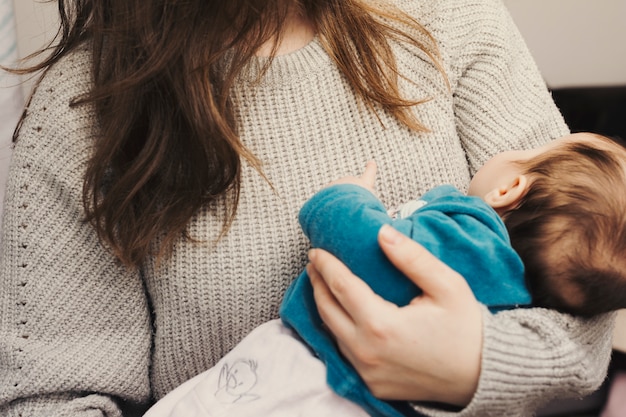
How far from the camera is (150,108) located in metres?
0.80

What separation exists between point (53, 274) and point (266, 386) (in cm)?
34

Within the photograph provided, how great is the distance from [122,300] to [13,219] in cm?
Result: 19

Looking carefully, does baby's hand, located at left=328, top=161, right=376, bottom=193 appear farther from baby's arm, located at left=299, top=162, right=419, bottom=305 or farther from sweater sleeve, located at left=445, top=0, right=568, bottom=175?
sweater sleeve, located at left=445, top=0, right=568, bottom=175

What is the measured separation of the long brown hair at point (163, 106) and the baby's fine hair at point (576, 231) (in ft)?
0.84

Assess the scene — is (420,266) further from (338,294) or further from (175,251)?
(175,251)

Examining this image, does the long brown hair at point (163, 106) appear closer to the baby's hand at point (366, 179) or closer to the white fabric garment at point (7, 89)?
the baby's hand at point (366, 179)

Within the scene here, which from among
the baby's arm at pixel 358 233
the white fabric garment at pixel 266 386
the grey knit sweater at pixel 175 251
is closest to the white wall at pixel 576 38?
the grey knit sweater at pixel 175 251

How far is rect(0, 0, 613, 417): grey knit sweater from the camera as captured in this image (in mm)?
820

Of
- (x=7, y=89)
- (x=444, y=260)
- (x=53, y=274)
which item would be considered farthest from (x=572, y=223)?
→ (x=7, y=89)

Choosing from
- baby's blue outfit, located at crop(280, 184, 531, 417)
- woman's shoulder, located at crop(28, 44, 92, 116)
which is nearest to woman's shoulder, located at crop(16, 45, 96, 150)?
woman's shoulder, located at crop(28, 44, 92, 116)

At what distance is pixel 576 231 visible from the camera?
720mm

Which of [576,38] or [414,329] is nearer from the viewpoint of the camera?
[414,329]

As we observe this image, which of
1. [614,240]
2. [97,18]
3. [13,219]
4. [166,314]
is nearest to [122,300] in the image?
[166,314]

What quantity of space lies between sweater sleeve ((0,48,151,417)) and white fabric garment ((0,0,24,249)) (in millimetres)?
281
